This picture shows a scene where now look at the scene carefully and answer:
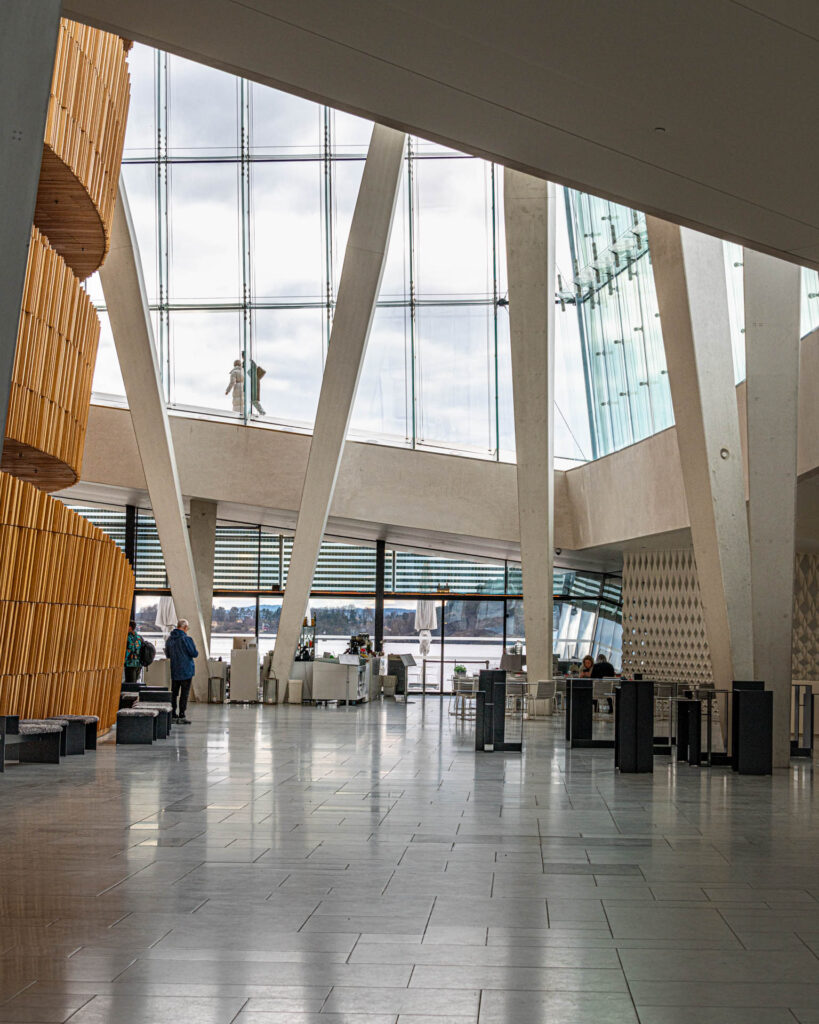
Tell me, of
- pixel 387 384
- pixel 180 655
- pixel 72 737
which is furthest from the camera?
pixel 387 384

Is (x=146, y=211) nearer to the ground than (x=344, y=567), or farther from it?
farther from it

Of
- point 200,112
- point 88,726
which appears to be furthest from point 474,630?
point 88,726

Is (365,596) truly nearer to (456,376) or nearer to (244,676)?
(456,376)

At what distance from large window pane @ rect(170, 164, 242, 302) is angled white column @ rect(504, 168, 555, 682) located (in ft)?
34.5

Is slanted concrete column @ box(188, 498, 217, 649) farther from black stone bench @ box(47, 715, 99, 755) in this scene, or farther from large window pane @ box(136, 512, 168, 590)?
black stone bench @ box(47, 715, 99, 755)

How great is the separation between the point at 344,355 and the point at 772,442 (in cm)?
882

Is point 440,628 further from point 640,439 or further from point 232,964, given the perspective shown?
point 232,964

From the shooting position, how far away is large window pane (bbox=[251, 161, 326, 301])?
84.7ft

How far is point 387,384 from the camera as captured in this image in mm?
26125

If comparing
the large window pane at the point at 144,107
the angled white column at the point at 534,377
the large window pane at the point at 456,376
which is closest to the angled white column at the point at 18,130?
the angled white column at the point at 534,377

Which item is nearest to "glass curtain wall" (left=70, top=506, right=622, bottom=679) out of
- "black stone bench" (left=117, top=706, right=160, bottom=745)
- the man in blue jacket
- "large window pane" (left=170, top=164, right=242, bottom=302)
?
"large window pane" (left=170, top=164, right=242, bottom=302)

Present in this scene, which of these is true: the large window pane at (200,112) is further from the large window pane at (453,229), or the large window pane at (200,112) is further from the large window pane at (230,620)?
the large window pane at (230,620)

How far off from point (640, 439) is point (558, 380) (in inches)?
174

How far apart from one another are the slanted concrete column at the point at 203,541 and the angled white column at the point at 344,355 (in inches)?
146
